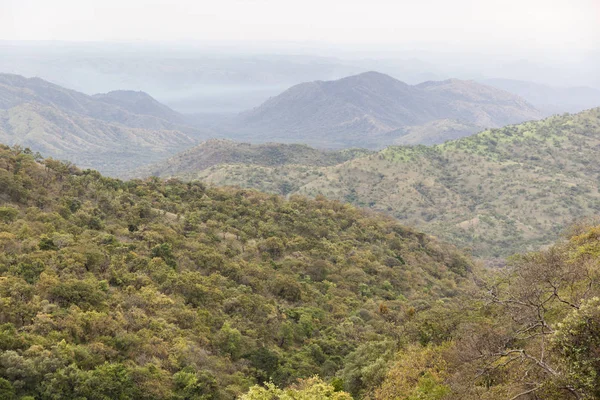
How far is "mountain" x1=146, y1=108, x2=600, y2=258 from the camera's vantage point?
478ft

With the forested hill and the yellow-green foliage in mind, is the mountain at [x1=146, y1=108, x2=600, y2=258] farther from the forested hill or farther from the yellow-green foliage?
the yellow-green foliage

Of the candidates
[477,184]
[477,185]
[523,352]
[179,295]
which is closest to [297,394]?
[523,352]

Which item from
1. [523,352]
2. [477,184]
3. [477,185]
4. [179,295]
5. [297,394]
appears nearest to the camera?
[523,352]

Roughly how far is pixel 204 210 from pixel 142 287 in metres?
31.5

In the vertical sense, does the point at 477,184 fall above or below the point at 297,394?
below

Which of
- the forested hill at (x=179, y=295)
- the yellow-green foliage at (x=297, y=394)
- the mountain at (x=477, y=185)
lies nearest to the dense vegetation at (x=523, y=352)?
the yellow-green foliage at (x=297, y=394)

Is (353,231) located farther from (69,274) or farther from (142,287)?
(69,274)

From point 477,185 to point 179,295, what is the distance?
530ft

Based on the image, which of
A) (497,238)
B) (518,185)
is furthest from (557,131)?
(497,238)

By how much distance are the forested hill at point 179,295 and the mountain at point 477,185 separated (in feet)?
263

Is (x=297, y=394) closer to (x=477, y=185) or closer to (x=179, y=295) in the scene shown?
(x=179, y=295)

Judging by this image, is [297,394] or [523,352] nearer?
[523,352]

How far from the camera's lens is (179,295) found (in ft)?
130

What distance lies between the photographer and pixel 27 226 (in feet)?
130
